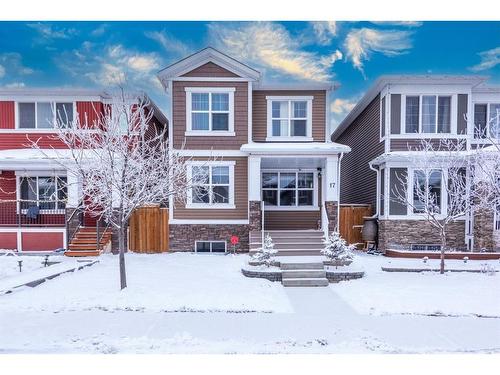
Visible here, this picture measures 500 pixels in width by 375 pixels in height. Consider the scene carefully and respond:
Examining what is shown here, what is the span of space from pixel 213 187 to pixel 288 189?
107 inches

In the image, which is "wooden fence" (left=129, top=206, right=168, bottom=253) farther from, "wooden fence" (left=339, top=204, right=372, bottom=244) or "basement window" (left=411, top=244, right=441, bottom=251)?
"basement window" (left=411, top=244, right=441, bottom=251)

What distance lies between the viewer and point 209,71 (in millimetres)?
9633

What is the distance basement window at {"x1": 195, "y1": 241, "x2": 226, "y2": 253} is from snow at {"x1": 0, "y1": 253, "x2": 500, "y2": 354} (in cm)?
302

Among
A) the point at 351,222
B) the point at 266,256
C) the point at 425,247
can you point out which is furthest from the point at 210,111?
the point at 425,247

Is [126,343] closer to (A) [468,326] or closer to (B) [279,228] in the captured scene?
(A) [468,326]

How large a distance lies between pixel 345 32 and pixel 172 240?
745 cm

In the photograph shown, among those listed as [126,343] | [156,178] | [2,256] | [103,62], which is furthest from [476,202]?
[2,256]

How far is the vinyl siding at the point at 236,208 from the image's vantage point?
32.0 ft

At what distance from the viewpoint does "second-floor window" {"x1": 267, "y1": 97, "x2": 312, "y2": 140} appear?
33.6 ft

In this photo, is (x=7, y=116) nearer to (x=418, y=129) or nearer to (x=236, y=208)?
(x=236, y=208)

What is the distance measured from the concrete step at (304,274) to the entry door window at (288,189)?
424 cm

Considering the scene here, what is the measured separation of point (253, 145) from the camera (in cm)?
933

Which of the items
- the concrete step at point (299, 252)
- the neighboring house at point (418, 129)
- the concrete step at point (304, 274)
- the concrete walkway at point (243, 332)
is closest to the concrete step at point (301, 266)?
the concrete step at point (304, 274)

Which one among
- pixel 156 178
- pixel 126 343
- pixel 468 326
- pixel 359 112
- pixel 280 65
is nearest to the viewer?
pixel 126 343
